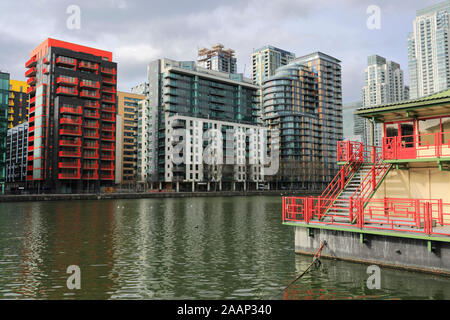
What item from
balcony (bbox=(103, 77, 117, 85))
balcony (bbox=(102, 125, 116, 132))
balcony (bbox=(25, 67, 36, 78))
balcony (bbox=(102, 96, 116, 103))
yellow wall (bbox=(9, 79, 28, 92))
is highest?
yellow wall (bbox=(9, 79, 28, 92))

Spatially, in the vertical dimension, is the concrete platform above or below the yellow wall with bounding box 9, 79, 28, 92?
below

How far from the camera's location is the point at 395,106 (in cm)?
2259

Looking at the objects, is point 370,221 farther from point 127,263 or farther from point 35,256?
point 35,256

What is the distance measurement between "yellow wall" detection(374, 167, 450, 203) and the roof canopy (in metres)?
3.62

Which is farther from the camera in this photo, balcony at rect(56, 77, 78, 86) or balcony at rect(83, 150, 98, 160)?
balcony at rect(83, 150, 98, 160)

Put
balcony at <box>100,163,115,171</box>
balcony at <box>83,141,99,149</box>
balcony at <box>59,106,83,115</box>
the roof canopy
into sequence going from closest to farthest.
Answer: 1. the roof canopy
2. balcony at <box>59,106,83,115</box>
3. balcony at <box>83,141,99,149</box>
4. balcony at <box>100,163,115,171</box>

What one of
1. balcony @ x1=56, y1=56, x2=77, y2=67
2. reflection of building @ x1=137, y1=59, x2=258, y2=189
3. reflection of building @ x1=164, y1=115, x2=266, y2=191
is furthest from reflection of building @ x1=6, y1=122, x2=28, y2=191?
reflection of building @ x1=164, y1=115, x2=266, y2=191

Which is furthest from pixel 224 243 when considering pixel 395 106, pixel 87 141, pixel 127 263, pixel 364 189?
pixel 87 141

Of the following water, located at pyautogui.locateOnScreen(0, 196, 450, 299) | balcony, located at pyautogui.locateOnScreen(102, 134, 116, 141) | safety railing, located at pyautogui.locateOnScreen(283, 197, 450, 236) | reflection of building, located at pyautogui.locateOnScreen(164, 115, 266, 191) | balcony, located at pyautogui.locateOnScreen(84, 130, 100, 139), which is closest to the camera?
water, located at pyautogui.locateOnScreen(0, 196, 450, 299)

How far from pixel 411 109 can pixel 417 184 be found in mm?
4583

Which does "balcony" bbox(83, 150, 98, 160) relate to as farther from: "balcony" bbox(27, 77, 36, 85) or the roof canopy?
the roof canopy

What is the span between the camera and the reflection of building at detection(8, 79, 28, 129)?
187750 mm

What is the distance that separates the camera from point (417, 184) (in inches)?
886

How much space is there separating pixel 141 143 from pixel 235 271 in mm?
165892
